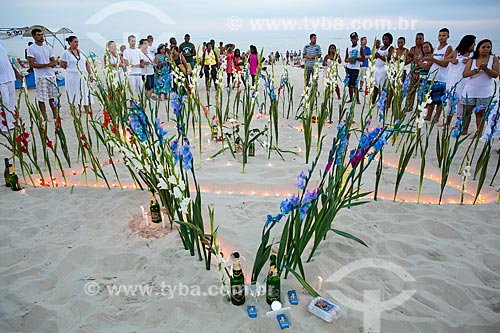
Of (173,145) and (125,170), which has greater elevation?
(173,145)

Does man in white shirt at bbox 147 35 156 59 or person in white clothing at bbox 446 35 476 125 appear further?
man in white shirt at bbox 147 35 156 59

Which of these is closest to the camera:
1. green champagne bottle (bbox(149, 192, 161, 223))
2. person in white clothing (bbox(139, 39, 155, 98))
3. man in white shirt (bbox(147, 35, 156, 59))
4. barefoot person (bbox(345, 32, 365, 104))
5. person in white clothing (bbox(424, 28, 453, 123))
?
green champagne bottle (bbox(149, 192, 161, 223))

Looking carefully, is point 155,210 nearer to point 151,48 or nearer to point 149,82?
point 149,82

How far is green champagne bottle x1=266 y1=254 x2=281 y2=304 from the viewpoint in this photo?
1672 mm

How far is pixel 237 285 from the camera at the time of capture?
1.70 meters

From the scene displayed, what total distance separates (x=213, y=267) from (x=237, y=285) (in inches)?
15.5

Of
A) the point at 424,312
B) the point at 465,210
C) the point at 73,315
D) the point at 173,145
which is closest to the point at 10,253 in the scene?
the point at 73,315

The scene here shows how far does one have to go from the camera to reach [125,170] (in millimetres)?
3598

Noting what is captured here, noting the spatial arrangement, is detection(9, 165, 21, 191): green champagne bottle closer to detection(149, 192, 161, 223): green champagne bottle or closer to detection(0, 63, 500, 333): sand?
detection(0, 63, 500, 333): sand

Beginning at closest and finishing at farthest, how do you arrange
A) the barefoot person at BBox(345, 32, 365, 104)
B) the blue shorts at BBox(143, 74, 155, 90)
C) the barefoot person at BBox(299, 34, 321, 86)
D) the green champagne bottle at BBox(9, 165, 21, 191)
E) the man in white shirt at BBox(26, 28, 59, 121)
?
the green champagne bottle at BBox(9, 165, 21, 191) → the man in white shirt at BBox(26, 28, 59, 121) → the barefoot person at BBox(345, 32, 365, 104) → the barefoot person at BBox(299, 34, 321, 86) → the blue shorts at BBox(143, 74, 155, 90)

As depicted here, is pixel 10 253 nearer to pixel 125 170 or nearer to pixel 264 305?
pixel 125 170

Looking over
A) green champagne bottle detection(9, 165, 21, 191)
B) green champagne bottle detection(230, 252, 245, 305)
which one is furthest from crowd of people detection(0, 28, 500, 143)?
green champagne bottle detection(230, 252, 245, 305)

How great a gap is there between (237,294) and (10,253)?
1.59 meters

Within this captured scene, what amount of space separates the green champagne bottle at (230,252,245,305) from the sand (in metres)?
0.05
